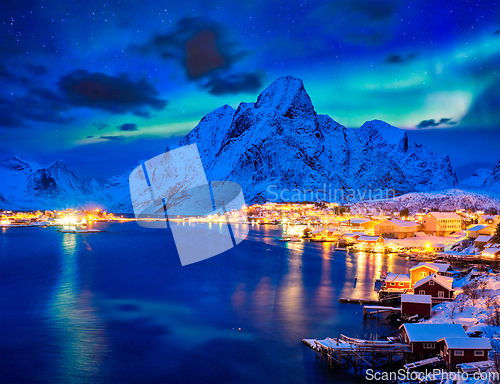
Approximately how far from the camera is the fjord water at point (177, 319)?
13852 millimetres

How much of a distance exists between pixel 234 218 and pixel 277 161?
55.0m

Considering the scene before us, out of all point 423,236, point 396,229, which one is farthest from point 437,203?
point 423,236

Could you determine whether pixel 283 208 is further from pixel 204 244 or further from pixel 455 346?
pixel 455 346

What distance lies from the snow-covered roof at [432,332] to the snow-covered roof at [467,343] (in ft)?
1.50

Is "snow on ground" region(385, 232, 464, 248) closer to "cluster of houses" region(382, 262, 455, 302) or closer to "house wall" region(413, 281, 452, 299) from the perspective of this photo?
"cluster of houses" region(382, 262, 455, 302)

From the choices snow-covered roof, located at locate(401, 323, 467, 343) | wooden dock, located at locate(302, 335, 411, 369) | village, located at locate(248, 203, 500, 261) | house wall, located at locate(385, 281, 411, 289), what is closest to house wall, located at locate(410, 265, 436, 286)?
house wall, located at locate(385, 281, 411, 289)

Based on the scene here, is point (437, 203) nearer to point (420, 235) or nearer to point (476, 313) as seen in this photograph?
point (420, 235)

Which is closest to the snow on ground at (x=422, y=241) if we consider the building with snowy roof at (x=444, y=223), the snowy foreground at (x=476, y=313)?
the building with snowy roof at (x=444, y=223)

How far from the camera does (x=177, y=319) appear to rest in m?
19.8

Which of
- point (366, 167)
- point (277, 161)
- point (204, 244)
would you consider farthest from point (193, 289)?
point (366, 167)

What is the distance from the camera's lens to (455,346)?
1216 cm

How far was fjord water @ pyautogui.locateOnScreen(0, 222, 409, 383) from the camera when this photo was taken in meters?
13.9

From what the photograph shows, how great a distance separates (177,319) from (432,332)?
1193 centimetres

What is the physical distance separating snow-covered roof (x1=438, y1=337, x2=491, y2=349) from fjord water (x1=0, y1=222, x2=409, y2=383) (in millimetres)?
3337
